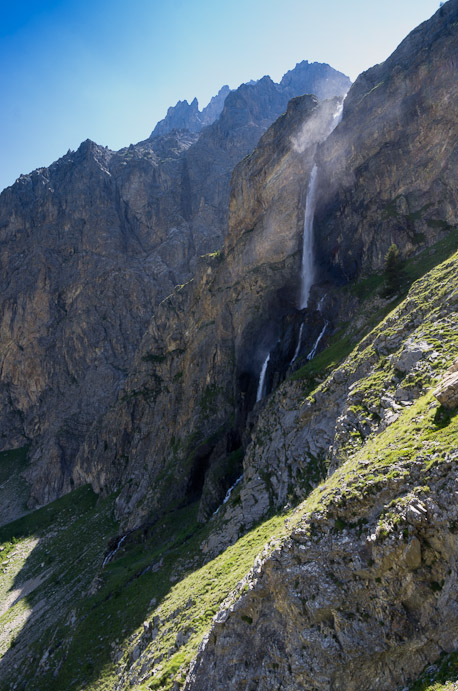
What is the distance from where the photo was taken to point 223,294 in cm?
7969

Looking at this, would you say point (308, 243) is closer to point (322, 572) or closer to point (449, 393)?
point (449, 393)

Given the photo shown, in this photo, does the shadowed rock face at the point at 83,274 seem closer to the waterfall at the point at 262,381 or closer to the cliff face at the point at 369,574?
the waterfall at the point at 262,381

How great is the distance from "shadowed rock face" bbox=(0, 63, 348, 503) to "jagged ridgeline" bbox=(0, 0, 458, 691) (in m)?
1.11

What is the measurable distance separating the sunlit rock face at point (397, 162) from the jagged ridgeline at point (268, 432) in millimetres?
316

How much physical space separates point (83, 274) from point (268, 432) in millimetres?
124738

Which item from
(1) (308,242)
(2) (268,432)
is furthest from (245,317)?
(2) (268,432)

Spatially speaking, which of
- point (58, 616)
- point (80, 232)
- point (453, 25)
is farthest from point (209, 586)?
point (80, 232)

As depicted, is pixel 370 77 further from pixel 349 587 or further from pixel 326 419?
pixel 349 587

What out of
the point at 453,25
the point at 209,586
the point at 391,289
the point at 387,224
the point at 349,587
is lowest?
the point at 209,586

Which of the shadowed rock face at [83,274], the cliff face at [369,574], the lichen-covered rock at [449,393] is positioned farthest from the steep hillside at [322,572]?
the shadowed rock face at [83,274]

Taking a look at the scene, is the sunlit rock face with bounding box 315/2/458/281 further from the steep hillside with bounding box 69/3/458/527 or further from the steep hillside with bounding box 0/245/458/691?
the steep hillside with bounding box 0/245/458/691

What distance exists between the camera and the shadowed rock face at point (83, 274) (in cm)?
12862

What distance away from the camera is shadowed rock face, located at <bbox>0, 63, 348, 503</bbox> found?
12862 cm

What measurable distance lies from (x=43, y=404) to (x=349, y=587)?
445 ft
